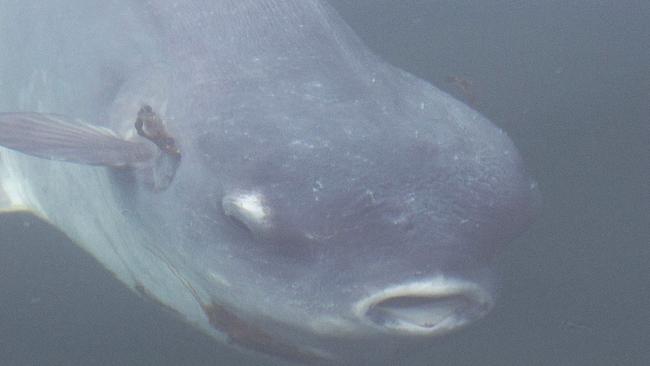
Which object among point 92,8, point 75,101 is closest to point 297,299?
point 75,101

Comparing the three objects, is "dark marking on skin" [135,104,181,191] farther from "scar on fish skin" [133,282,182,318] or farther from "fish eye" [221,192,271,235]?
"scar on fish skin" [133,282,182,318]

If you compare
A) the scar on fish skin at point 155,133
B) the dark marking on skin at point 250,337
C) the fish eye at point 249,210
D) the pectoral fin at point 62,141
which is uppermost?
the scar on fish skin at point 155,133

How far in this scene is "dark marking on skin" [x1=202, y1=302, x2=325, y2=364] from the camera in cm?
338

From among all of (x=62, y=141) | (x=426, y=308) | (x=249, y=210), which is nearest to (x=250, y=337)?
(x=249, y=210)

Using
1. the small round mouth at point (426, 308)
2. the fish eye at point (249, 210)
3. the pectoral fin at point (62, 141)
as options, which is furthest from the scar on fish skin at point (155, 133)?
the small round mouth at point (426, 308)

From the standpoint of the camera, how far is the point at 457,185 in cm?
281

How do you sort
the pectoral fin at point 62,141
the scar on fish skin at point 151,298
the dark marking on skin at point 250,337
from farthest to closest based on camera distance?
1. the scar on fish skin at point 151,298
2. the dark marking on skin at point 250,337
3. the pectoral fin at point 62,141

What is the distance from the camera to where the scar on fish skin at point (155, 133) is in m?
3.19

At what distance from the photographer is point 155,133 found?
126 inches

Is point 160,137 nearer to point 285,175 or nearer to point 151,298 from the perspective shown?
point 285,175

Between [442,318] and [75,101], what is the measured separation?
7.05 ft

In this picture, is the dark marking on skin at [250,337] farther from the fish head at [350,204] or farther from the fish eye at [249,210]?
the fish eye at [249,210]

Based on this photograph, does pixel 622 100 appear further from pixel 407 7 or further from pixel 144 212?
pixel 144 212

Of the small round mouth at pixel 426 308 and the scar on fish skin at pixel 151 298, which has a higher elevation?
the scar on fish skin at pixel 151 298
